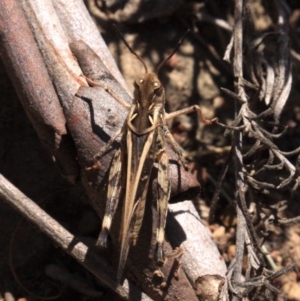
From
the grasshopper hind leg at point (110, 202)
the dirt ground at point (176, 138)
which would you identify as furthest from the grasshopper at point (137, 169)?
the dirt ground at point (176, 138)

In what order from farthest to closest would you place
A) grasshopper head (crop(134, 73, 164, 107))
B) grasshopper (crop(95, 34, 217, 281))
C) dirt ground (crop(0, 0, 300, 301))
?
dirt ground (crop(0, 0, 300, 301)) < grasshopper head (crop(134, 73, 164, 107)) < grasshopper (crop(95, 34, 217, 281))

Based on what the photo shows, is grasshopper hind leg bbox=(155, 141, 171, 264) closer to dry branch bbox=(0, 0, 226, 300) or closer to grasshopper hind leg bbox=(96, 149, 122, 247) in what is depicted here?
dry branch bbox=(0, 0, 226, 300)

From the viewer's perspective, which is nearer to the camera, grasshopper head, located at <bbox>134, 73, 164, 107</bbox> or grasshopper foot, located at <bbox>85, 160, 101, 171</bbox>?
grasshopper foot, located at <bbox>85, 160, 101, 171</bbox>

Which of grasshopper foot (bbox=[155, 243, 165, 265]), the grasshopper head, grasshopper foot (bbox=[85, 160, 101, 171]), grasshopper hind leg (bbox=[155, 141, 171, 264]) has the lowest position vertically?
grasshopper foot (bbox=[155, 243, 165, 265])

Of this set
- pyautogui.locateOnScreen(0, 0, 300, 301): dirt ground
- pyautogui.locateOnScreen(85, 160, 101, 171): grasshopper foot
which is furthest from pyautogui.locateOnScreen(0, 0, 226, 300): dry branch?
pyautogui.locateOnScreen(0, 0, 300, 301): dirt ground

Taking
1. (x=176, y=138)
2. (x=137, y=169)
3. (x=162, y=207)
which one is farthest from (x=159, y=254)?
(x=176, y=138)

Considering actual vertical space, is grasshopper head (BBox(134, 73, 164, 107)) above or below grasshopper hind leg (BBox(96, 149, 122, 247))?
above

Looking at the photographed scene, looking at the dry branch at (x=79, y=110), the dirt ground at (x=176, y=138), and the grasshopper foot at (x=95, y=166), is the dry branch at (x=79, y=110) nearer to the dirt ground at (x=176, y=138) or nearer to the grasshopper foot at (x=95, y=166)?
the grasshopper foot at (x=95, y=166)

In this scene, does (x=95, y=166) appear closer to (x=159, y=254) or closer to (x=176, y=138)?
(x=159, y=254)
